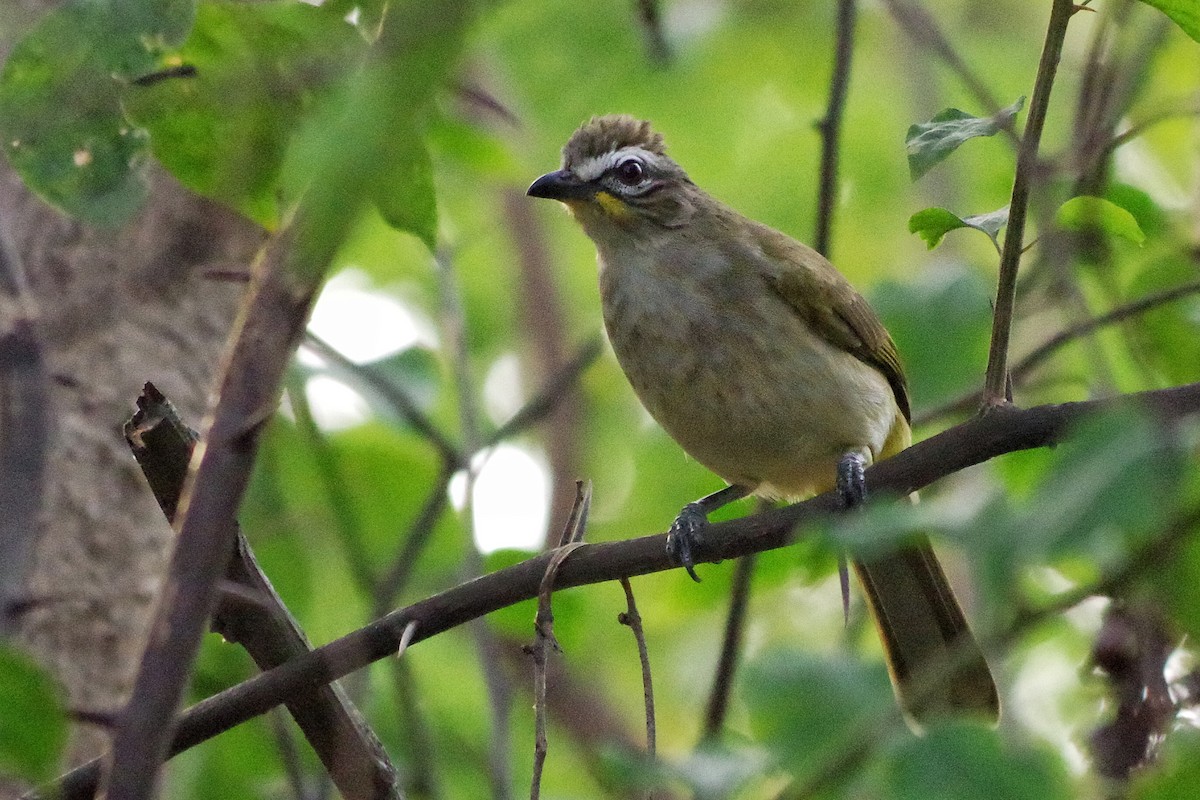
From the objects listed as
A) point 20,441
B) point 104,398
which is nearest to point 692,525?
point 20,441

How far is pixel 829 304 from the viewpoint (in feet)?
13.7

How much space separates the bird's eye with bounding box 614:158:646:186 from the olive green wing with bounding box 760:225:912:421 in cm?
47

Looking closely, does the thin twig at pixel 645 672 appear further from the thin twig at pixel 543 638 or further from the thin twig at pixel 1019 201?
the thin twig at pixel 1019 201

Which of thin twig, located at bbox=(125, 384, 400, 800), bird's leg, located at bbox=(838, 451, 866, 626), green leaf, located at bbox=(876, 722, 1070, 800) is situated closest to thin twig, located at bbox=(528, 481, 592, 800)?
thin twig, located at bbox=(125, 384, 400, 800)

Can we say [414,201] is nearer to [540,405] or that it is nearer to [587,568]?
[587,568]

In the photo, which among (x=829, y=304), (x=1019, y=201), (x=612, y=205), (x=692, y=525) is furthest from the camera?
(x=612, y=205)

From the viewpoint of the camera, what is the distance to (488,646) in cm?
400

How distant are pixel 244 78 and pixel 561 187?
2641 mm

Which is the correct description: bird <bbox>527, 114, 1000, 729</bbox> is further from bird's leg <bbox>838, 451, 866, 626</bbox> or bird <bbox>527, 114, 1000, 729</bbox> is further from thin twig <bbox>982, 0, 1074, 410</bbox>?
thin twig <bbox>982, 0, 1074, 410</bbox>

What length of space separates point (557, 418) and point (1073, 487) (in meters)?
5.93

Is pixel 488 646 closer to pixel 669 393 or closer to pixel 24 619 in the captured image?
pixel 669 393

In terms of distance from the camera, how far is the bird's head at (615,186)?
4508mm

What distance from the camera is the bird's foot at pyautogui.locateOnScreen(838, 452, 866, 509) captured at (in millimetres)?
3137

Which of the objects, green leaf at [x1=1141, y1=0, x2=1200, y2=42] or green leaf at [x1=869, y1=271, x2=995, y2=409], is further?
green leaf at [x1=869, y1=271, x2=995, y2=409]
